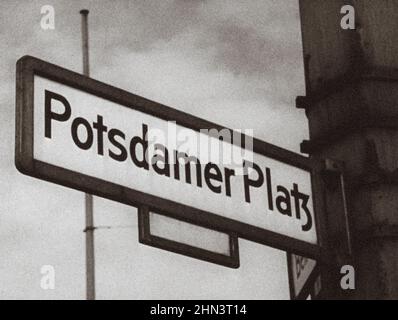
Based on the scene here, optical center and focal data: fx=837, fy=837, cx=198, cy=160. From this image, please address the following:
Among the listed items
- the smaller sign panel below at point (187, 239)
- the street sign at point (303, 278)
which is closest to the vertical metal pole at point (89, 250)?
the street sign at point (303, 278)

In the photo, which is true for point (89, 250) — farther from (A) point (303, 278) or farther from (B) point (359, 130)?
(B) point (359, 130)

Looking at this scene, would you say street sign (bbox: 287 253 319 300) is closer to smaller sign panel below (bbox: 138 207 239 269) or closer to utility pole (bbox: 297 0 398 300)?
utility pole (bbox: 297 0 398 300)

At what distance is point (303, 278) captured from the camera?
2.79m

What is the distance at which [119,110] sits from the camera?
2.54 m

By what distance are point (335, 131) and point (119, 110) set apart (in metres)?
0.75

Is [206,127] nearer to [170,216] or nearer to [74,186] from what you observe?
[170,216]

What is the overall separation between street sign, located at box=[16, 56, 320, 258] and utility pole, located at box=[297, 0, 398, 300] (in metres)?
0.10

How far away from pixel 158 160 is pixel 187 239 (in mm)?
260

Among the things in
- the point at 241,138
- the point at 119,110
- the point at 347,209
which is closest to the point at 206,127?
the point at 241,138

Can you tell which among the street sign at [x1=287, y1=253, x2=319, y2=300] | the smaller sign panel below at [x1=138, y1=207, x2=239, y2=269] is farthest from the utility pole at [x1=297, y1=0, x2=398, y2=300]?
the smaller sign panel below at [x1=138, y1=207, x2=239, y2=269]

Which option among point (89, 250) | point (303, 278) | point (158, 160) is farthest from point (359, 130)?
point (89, 250)

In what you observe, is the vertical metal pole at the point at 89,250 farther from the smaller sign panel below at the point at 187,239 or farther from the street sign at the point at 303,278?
the smaller sign panel below at the point at 187,239

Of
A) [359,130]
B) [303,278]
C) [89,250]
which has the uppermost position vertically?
[89,250]

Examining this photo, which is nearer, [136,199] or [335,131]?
[136,199]
